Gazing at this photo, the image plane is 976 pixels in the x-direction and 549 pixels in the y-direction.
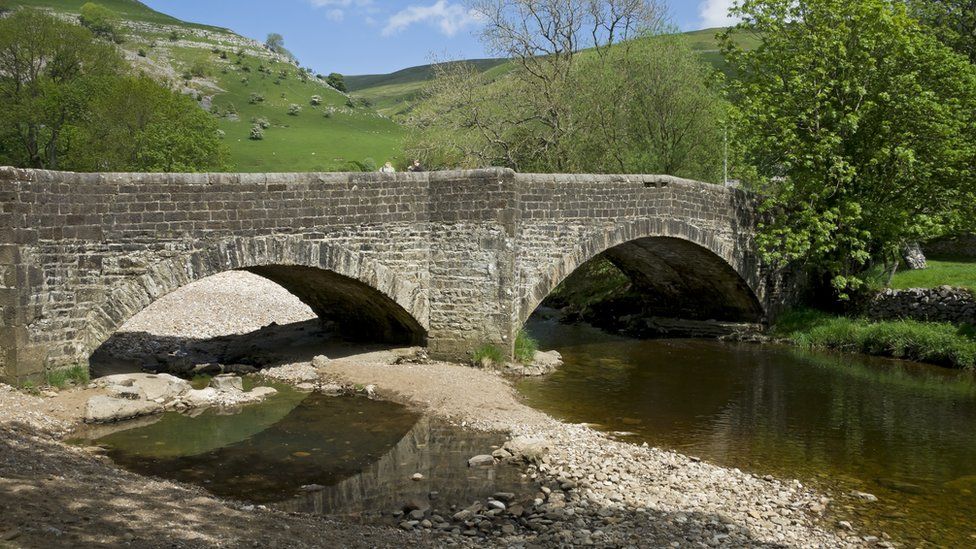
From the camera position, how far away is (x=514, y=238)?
15.3 m

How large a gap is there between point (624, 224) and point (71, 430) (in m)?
11.2

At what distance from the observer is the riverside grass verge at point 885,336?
1767cm

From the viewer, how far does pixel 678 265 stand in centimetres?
2136

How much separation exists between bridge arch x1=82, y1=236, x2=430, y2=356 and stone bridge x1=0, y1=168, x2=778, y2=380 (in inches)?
1.1

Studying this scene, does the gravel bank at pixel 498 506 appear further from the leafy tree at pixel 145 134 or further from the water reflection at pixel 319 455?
the leafy tree at pixel 145 134

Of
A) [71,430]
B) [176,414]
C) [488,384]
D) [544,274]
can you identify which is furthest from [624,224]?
[71,430]

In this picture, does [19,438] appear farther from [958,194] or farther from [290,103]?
[290,103]

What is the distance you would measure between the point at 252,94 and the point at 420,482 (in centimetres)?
7657

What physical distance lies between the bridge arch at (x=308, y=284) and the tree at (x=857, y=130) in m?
9.33

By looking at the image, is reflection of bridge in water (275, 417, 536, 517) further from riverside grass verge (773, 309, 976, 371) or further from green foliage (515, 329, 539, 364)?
riverside grass verge (773, 309, 976, 371)

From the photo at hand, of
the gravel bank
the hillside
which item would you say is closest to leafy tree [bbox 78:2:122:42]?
the hillside

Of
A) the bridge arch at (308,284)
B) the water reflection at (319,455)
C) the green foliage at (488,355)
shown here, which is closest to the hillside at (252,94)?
the bridge arch at (308,284)

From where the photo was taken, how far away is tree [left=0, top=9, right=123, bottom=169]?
39781 millimetres

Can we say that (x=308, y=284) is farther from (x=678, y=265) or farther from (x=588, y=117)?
(x=588, y=117)
